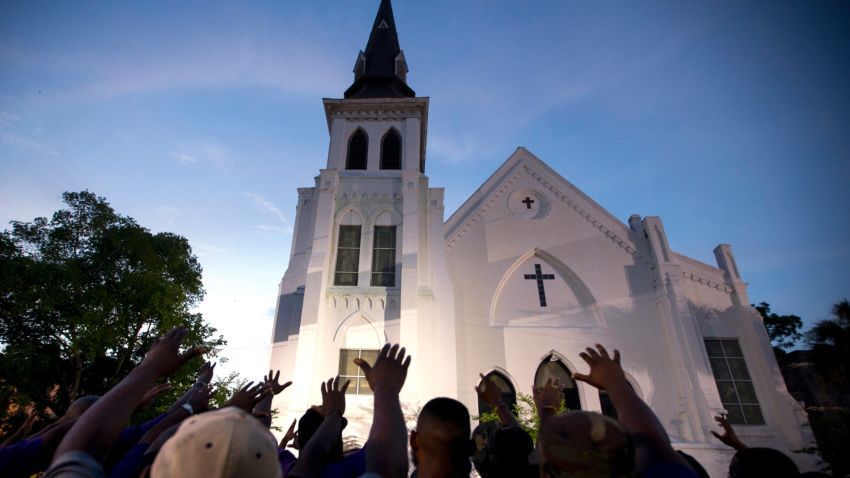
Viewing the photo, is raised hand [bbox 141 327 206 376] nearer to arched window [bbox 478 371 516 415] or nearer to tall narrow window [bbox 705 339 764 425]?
arched window [bbox 478 371 516 415]

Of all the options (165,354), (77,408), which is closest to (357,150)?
(77,408)

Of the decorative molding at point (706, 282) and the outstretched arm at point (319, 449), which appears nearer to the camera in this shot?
the outstretched arm at point (319, 449)

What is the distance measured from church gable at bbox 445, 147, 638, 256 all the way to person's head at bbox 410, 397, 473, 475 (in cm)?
1183

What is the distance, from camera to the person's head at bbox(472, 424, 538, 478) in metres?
2.14

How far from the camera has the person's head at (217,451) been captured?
3.28 feet

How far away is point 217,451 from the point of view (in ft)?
3.31

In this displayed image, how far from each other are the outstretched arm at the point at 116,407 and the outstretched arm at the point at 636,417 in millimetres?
1987

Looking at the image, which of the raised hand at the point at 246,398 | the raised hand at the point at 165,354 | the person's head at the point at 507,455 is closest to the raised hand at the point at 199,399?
the raised hand at the point at 246,398

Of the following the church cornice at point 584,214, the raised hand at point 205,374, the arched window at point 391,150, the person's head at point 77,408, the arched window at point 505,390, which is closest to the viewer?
the person's head at point 77,408

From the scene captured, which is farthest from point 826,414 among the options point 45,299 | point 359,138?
point 45,299

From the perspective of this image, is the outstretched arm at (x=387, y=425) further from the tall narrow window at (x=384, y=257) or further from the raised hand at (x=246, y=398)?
the tall narrow window at (x=384, y=257)

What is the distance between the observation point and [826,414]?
35.9ft

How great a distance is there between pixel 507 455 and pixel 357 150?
48.2ft

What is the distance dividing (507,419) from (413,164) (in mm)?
12285
